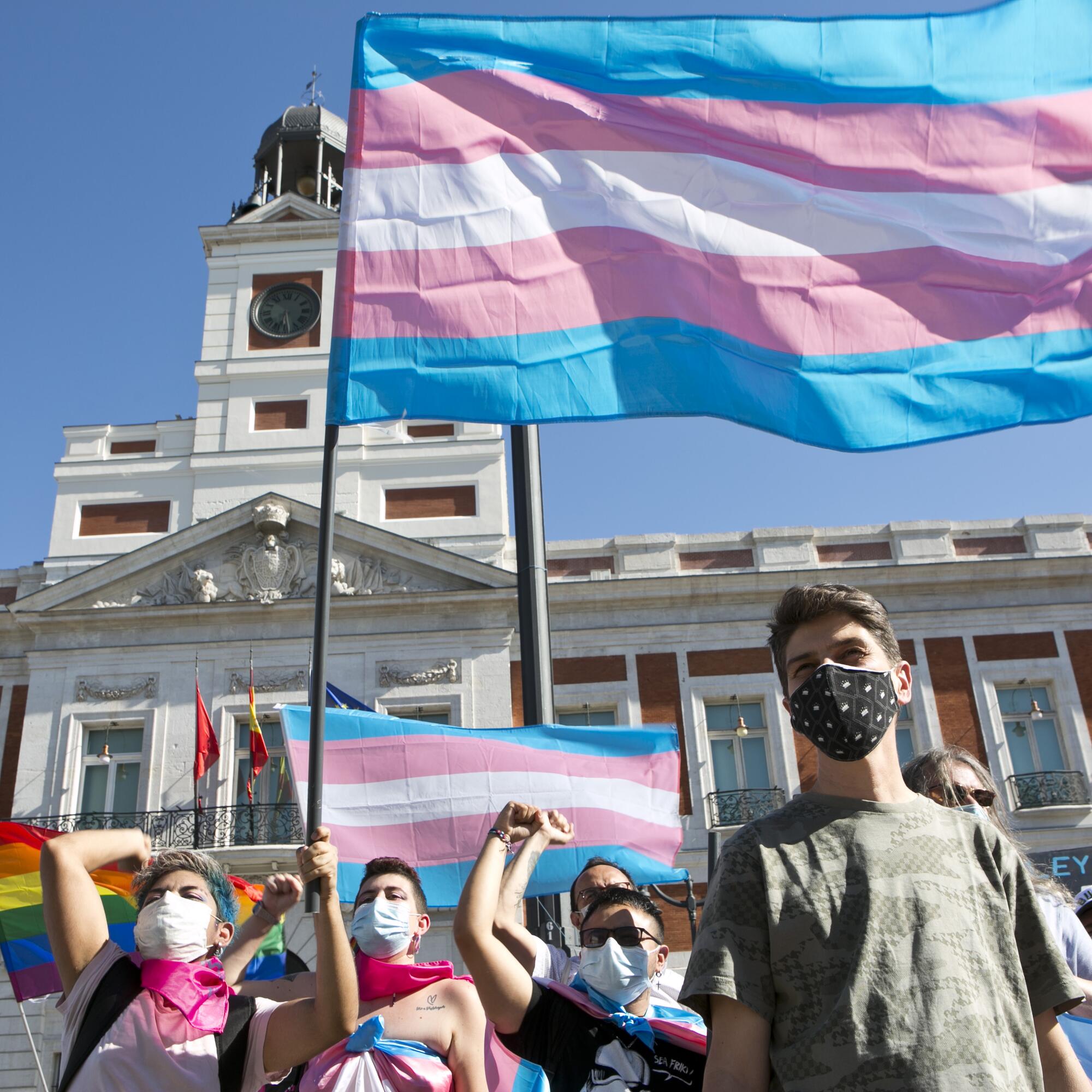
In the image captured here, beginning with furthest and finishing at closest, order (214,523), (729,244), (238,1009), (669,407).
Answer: (214,523)
(729,244)
(669,407)
(238,1009)

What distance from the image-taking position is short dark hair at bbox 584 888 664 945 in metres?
4.11

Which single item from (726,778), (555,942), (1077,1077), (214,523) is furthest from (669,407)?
(214,523)

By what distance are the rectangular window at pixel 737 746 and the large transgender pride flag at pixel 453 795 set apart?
13.0 m

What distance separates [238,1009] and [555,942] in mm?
2801

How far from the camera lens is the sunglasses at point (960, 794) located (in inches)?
154

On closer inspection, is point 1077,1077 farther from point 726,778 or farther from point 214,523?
point 214,523

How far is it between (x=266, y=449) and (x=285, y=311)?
3.69 metres

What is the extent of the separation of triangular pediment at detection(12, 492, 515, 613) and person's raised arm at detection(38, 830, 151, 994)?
17.3 m

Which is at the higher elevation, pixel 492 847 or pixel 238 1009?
pixel 492 847

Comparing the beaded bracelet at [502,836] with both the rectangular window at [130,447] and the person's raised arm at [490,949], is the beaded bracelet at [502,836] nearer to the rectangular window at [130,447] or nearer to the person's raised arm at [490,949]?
the person's raised arm at [490,949]

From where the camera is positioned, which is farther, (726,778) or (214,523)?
(214,523)

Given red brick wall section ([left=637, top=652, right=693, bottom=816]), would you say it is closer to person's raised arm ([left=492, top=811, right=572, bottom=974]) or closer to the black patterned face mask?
person's raised arm ([left=492, top=811, right=572, bottom=974])

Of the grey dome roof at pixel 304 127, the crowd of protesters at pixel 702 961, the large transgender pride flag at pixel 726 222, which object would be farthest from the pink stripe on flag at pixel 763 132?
the grey dome roof at pixel 304 127

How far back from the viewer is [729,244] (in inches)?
246
